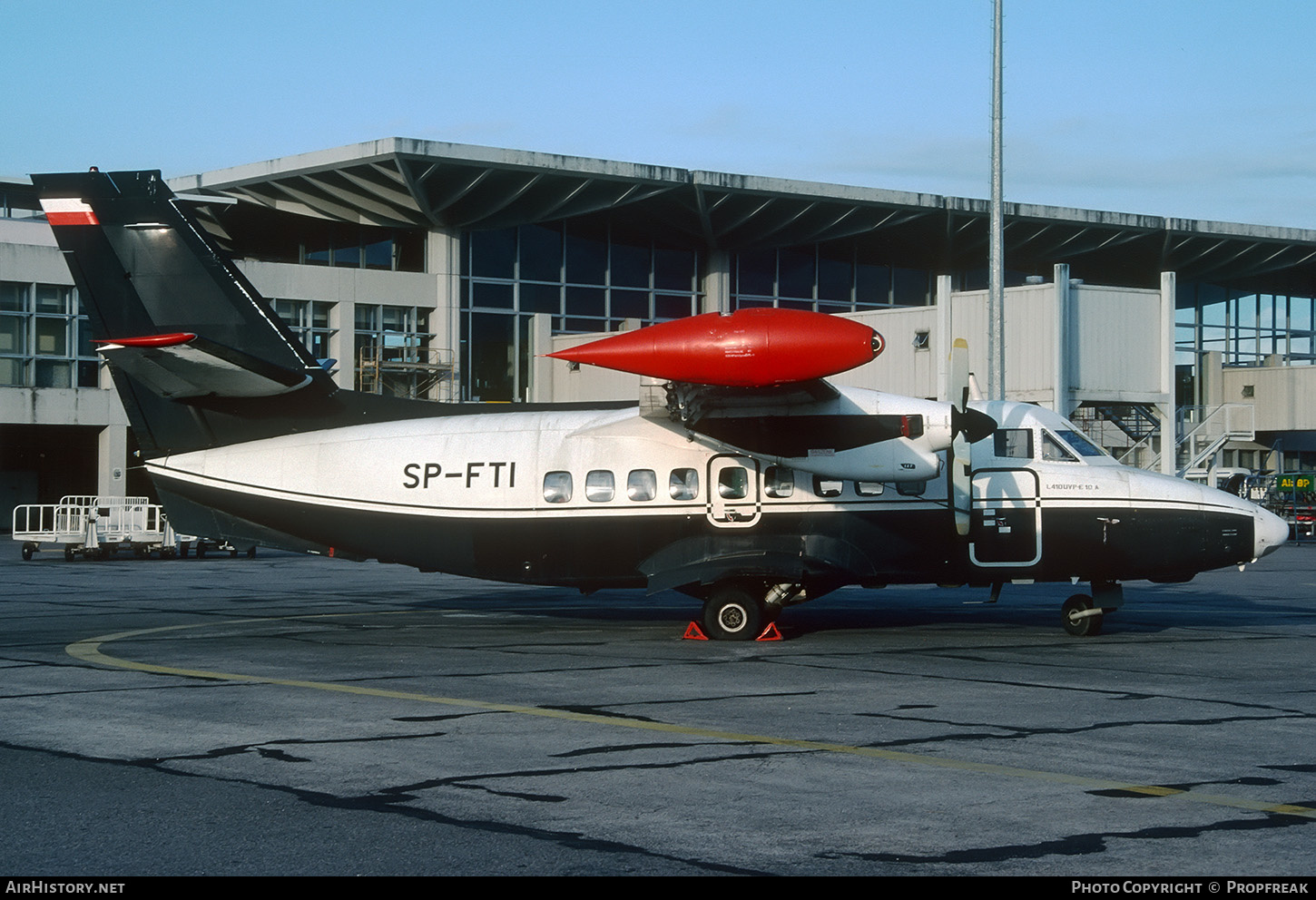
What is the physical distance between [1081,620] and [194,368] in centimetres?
1231

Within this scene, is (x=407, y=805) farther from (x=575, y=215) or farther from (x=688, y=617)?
(x=575, y=215)

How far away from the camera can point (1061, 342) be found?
38406mm

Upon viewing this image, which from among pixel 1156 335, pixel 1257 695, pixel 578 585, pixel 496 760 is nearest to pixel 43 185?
pixel 578 585

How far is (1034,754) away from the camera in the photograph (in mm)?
9664

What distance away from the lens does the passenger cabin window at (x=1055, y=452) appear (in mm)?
17891

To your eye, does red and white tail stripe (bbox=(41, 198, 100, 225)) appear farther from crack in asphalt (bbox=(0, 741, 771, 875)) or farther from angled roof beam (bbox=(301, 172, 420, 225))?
angled roof beam (bbox=(301, 172, 420, 225))

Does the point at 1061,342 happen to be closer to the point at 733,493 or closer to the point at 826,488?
the point at 826,488

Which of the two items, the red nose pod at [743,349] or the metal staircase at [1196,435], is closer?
the red nose pod at [743,349]

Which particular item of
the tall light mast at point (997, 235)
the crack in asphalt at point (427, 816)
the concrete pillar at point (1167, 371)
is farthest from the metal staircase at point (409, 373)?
the crack in asphalt at point (427, 816)

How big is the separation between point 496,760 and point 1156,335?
116 ft

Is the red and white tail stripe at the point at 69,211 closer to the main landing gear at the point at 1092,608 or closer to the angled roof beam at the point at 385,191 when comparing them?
the main landing gear at the point at 1092,608

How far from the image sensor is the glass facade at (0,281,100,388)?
49.5 m

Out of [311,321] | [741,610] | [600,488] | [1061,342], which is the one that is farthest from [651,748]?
[311,321]

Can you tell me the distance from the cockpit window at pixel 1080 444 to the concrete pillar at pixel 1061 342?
67.9 ft
